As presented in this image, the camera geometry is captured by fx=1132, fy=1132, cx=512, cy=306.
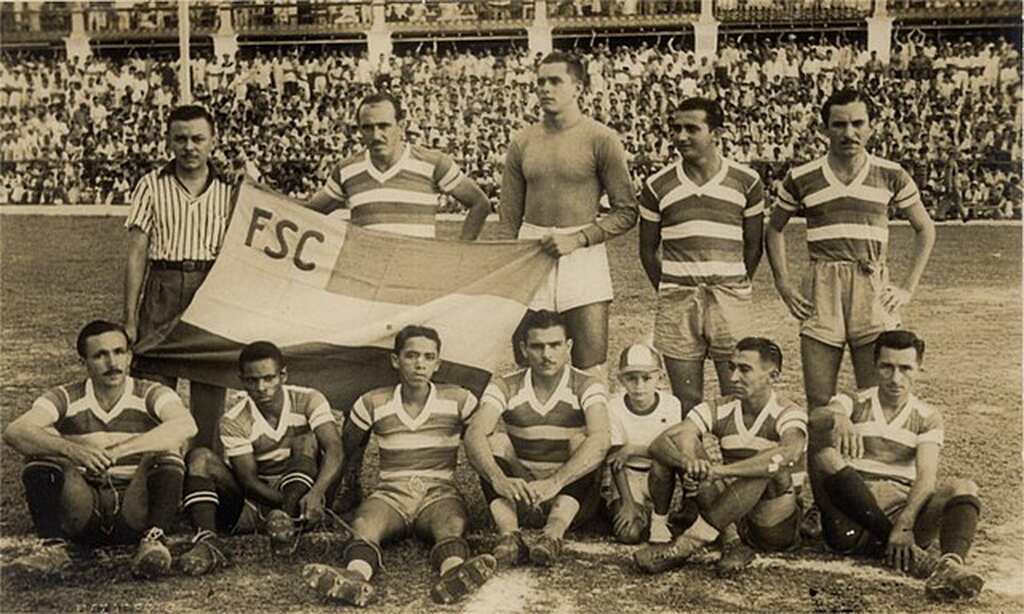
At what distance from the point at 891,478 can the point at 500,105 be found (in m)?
6.34

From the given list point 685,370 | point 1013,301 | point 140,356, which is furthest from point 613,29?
point 140,356

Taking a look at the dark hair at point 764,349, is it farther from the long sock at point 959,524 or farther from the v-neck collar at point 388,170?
the v-neck collar at point 388,170

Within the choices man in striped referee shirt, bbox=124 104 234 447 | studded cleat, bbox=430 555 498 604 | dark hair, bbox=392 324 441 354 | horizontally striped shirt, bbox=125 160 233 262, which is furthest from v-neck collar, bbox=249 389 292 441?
studded cleat, bbox=430 555 498 604

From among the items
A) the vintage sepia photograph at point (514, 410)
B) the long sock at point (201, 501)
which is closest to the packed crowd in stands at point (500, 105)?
the vintage sepia photograph at point (514, 410)

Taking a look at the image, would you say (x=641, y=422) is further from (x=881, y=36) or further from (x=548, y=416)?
(x=881, y=36)

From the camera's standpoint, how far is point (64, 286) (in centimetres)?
898

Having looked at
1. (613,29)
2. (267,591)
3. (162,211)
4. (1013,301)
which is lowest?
(267,591)

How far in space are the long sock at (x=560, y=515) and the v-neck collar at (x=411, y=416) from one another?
0.55 meters

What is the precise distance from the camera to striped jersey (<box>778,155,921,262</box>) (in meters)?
4.24

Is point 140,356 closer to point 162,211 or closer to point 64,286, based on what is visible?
point 162,211

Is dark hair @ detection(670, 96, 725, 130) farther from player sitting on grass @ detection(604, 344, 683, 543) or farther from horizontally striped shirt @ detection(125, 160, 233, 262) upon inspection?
horizontally striped shirt @ detection(125, 160, 233, 262)

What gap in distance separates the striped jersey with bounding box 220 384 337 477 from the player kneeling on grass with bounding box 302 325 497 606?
0.16 metres

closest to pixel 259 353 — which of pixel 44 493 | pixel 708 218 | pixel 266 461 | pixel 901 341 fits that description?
pixel 266 461

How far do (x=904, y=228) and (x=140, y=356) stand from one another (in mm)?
9049
